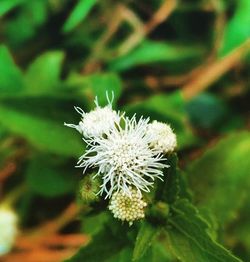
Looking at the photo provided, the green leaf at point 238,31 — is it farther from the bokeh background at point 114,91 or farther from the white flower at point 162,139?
the white flower at point 162,139

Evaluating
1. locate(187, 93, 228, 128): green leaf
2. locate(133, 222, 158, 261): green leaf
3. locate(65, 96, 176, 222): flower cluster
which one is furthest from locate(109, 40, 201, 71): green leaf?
locate(133, 222, 158, 261): green leaf

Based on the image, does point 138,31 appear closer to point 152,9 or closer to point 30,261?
point 152,9

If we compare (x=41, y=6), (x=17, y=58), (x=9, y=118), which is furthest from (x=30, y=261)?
(x=41, y=6)

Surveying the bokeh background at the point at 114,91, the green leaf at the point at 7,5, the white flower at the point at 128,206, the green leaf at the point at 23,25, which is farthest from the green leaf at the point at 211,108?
the white flower at the point at 128,206

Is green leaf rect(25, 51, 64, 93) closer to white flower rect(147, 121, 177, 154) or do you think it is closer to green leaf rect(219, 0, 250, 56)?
green leaf rect(219, 0, 250, 56)

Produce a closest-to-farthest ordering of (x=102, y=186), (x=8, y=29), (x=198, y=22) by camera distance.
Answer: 1. (x=102, y=186)
2. (x=8, y=29)
3. (x=198, y=22)
